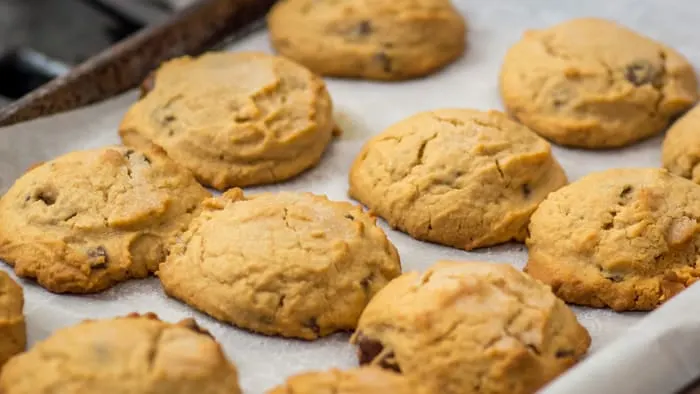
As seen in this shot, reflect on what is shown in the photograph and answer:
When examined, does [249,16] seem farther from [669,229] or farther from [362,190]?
[669,229]

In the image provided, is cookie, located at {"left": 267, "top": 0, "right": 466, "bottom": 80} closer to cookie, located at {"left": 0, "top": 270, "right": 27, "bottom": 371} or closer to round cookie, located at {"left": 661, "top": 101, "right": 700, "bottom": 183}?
round cookie, located at {"left": 661, "top": 101, "right": 700, "bottom": 183}

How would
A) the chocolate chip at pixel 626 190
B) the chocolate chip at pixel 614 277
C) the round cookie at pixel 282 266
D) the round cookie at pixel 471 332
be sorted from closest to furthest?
the round cookie at pixel 471 332 < the round cookie at pixel 282 266 < the chocolate chip at pixel 614 277 < the chocolate chip at pixel 626 190

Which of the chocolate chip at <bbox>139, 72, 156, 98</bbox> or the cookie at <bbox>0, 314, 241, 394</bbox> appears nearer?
the cookie at <bbox>0, 314, 241, 394</bbox>

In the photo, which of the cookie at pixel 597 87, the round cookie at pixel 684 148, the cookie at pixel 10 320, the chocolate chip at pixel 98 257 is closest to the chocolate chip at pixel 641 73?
the cookie at pixel 597 87

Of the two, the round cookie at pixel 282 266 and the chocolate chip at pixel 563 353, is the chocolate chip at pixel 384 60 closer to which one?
the round cookie at pixel 282 266

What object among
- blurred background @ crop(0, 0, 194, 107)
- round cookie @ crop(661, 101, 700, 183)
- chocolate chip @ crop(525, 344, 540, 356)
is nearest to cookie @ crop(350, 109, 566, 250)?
round cookie @ crop(661, 101, 700, 183)

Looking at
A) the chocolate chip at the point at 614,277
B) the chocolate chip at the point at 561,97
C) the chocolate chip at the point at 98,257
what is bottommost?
the chocolate chip at the point at 98,257

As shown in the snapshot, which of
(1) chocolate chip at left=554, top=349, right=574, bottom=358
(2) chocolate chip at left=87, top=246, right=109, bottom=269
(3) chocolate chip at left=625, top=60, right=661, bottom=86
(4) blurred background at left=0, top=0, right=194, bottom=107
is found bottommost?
(4) blurred background at left=0, top=0, right=194, bottom=107

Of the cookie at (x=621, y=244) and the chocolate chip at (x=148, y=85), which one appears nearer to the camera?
the cookie at (x=621, y=244)

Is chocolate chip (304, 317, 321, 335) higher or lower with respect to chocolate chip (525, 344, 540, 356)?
lower
